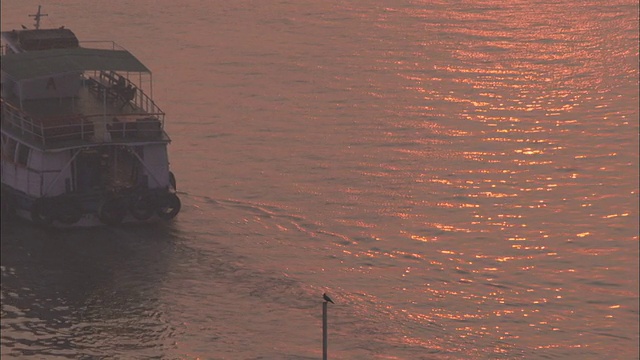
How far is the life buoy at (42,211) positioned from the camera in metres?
43.9

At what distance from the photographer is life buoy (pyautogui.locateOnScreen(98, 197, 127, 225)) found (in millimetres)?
43906

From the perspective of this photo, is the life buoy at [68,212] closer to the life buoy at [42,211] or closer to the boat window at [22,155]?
the life buoy at [42,211]

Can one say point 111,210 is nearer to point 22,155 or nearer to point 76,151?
point 76,151

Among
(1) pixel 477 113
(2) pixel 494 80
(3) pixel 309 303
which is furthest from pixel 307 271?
(2) pixel 494 80

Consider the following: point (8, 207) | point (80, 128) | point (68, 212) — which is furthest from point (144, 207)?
point (8, 207)

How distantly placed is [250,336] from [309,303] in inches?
104

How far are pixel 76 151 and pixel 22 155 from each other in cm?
200

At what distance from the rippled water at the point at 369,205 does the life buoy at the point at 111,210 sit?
0.64 meters

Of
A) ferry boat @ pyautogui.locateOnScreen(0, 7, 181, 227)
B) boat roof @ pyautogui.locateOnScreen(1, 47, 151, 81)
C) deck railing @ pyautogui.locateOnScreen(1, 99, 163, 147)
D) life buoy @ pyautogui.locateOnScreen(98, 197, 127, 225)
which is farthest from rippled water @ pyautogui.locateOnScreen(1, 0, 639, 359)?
boat roof @ pyautogui.locateOnScreen(1, 47, 151, 81)

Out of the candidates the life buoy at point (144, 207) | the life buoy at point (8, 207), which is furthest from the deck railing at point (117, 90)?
the life buoy at point (8, 207)

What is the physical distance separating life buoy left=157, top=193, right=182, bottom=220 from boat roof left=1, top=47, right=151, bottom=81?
4254 mm

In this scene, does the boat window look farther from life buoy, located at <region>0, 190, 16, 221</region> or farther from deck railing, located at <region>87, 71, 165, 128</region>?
deck railing, located at <region>87, 71, 165, 128</region>

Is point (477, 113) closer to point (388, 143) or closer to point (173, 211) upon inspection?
point (388, 143)

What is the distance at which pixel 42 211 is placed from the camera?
44031 millimetres
